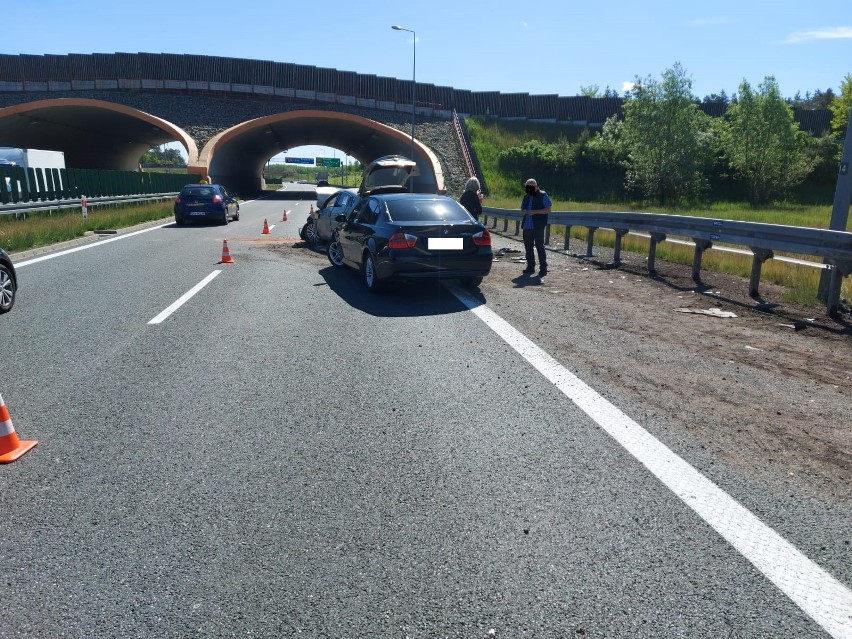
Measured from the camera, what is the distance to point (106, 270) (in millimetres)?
12172

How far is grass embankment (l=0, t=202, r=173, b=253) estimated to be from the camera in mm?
14848

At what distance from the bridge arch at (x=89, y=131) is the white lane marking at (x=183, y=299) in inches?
1567

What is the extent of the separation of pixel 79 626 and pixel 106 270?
36.2 ft

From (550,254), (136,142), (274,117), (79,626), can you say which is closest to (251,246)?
(550,254)

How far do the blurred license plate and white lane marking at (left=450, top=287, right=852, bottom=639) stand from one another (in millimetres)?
4355

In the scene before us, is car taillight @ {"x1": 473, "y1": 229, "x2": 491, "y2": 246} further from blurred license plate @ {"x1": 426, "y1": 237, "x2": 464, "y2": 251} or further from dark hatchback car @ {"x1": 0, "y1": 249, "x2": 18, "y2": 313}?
dark hatchback car @ {"x1": 0, "y1": 249, "x2": 18, "y2": 313}

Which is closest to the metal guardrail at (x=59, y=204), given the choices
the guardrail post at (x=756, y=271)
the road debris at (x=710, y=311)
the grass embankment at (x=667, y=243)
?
the grass embankment at (x=667, y=243)

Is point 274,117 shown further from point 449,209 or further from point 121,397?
point 121,397

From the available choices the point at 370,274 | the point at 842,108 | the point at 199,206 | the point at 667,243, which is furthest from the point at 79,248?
the point at 842,108

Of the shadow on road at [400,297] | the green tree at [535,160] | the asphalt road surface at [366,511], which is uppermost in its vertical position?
the green tree at [535,160]

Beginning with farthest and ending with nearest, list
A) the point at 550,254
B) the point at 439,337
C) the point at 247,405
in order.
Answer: the point at 550,254
the point at 439,337
the point at 247,405

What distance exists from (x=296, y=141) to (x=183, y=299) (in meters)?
64.5

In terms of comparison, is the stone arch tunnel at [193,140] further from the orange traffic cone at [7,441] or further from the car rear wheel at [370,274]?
the orange traffic cone at [7,441]

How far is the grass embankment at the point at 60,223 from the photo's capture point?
1485cm
